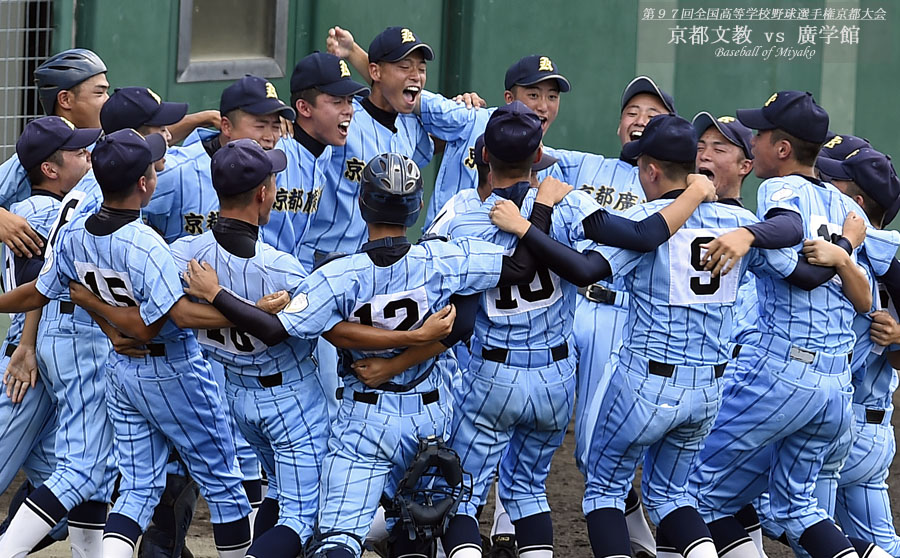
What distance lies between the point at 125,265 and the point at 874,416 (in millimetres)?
2822

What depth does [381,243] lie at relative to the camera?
13.6 feet

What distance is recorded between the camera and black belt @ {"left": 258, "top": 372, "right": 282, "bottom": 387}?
170 inches

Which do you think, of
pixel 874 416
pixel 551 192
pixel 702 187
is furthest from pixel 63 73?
pixel 874 416

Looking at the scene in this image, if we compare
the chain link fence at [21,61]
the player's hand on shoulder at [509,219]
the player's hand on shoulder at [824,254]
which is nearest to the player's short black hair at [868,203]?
the player's hand on shoulder at [824,254]

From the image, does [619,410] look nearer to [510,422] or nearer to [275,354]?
[510,422]

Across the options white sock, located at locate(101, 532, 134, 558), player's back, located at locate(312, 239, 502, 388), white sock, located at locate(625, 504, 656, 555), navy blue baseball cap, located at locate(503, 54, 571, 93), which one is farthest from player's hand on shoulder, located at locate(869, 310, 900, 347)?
white sock, located at locate(101, 532, 134, 558)

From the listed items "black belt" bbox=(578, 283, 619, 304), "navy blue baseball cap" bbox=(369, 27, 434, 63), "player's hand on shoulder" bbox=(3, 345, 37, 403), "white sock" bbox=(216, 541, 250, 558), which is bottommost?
"white sock" bbox=(216, 541, 250, 558)

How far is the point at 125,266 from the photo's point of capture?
14.0 feet

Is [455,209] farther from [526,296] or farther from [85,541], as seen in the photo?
[85,541]

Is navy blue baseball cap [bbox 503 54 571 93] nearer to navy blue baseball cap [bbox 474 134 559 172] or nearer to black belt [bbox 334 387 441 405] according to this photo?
navy blue baseball cap [bbox 474 134 559 172]

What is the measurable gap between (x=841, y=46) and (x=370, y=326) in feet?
20.7

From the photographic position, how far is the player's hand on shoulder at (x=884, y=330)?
488cm

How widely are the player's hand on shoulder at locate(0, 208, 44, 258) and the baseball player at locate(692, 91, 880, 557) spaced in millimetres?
2543

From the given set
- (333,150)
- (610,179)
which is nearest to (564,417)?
(610,179)
